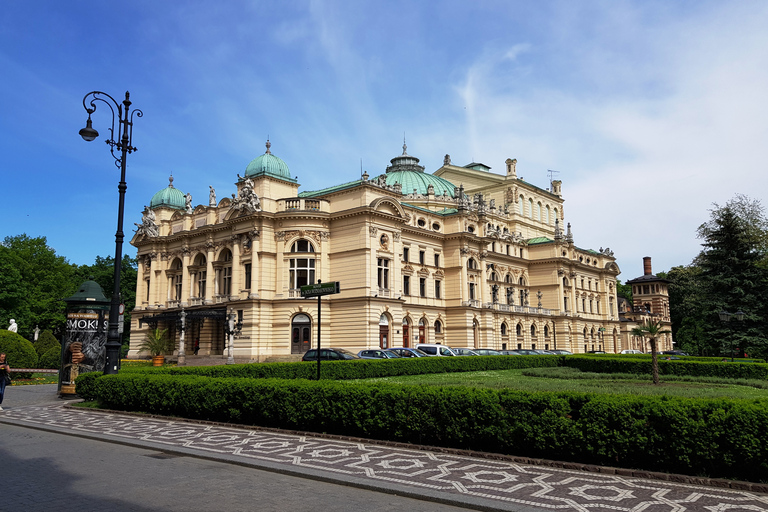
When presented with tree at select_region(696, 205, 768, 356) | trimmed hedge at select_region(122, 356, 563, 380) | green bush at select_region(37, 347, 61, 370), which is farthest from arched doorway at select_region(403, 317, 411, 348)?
green bush at select_region(37, 347, 61, 370)

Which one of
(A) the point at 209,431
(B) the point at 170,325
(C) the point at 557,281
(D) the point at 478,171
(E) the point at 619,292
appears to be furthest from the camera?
(E) the point at 619,292

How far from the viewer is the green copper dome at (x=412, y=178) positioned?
232 feet

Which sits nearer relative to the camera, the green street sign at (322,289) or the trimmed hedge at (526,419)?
the trimmed hedge at (526,419)

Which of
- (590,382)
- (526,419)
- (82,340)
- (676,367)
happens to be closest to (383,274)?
(676,367)

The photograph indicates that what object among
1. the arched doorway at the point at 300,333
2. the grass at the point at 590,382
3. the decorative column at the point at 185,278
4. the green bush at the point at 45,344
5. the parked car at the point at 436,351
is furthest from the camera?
the decorative column at the point at 185,278

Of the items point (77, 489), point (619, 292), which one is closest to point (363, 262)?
point (77, 489)

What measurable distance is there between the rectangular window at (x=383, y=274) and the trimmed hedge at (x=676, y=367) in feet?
57.6

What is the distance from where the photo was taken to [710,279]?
157 ft

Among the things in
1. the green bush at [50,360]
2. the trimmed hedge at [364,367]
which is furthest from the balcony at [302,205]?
the green bush at [50,360]

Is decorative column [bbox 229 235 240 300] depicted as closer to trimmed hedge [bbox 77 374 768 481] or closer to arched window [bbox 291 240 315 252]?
arched window [bbox 291 240 315 252]

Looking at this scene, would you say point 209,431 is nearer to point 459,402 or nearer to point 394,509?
point 459,402

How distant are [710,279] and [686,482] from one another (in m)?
44.2

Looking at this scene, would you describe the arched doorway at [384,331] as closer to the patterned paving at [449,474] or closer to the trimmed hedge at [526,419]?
the trimmed hedge at [526,419]

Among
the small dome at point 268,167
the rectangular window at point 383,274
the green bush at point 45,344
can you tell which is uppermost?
the small dome at point 268,167
